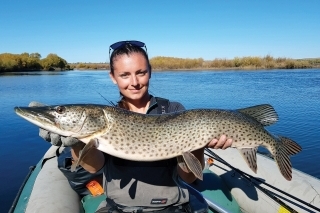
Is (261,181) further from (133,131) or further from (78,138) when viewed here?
(78,138)

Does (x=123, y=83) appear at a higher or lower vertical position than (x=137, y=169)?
higher

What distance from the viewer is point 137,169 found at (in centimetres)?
216

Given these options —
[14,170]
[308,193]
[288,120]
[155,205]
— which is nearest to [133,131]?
[155,205]

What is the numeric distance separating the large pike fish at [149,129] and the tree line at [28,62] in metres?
56.0

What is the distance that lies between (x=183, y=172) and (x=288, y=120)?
324 inches

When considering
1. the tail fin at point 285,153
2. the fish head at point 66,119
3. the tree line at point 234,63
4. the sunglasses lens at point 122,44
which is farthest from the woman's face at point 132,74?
the tree line at point 234,63

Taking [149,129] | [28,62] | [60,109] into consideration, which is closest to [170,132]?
[149,129]

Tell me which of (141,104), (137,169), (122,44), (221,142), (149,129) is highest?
(122,44)

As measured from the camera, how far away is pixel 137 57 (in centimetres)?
224

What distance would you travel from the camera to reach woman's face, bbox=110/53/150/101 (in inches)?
87.6

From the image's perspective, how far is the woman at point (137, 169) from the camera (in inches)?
84.0

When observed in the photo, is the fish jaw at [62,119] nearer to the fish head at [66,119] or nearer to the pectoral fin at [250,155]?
the fish head at [66,119]

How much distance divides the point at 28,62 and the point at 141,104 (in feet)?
210

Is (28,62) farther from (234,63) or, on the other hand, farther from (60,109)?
(60,109)
